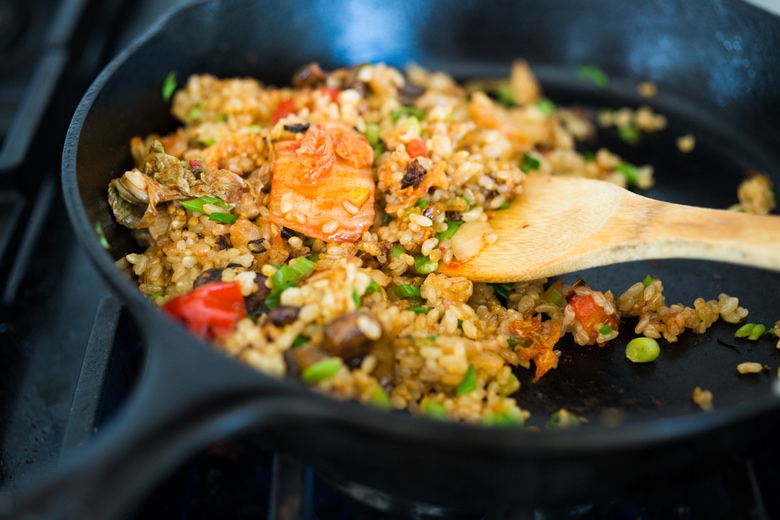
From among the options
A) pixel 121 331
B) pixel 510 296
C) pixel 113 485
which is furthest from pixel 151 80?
pixel 113 485

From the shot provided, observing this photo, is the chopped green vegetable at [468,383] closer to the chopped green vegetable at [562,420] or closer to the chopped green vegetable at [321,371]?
the chopped green vegetable at [562,420]

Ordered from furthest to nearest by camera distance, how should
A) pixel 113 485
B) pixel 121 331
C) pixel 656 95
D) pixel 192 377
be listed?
pixel 656 95 < pixel 121 331 < pixel 192 377 < pixel 113 485

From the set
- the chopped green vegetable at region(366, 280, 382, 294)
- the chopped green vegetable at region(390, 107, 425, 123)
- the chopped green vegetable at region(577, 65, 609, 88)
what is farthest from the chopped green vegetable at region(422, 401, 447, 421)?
the chopped green vegetable at region(577, 65, 609, 88)

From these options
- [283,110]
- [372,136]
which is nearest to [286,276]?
[372,136]

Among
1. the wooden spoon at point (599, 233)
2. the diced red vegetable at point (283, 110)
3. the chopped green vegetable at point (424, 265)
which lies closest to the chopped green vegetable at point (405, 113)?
the diced red vegetable at point (283, 110)

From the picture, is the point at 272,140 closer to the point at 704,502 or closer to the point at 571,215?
the point at 571,215

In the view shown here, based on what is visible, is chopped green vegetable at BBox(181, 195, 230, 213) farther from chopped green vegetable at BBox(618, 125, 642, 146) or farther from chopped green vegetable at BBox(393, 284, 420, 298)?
Result: chopped green vegetable at BBox(618, 125, 642, 146)

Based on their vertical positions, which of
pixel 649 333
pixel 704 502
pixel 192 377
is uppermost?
pixel 192 377
